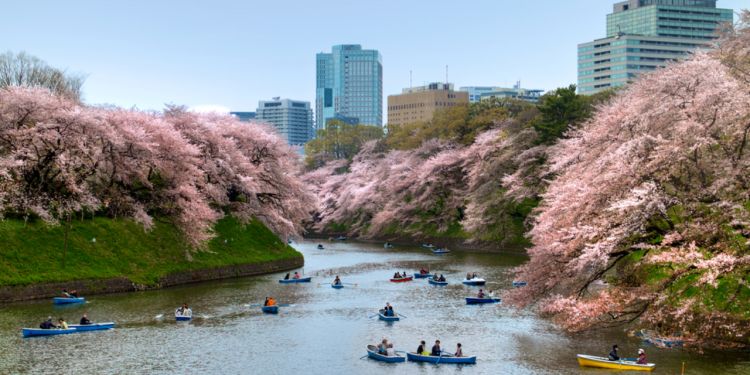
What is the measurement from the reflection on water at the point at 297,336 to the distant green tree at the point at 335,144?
311 ft

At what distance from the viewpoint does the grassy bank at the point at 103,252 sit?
49.9 m

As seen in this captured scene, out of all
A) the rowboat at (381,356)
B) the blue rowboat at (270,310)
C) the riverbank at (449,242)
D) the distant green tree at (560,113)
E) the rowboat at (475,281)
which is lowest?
the rowboat at (381,356)

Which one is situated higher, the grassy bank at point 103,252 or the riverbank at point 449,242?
the grassy bank at point 103,252

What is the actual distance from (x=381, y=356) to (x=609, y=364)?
Result: 9.51 m

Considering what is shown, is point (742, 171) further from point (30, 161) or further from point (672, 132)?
point (30, 161)

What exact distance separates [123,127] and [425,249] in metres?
47.5

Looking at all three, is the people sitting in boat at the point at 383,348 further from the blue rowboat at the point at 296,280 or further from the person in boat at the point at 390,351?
the blue rowboat at the point at 296,280

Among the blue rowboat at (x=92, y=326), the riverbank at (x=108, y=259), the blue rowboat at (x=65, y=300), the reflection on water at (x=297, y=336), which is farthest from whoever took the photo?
the riverbank at (x=108, y=259)

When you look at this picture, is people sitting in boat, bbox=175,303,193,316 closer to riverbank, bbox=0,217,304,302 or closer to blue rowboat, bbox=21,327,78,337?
blue rowboat, bbox=21,327,78,337

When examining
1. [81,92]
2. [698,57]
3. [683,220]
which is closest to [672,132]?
[683,220]

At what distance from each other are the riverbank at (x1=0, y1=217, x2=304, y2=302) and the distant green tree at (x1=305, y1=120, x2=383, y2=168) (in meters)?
82.7

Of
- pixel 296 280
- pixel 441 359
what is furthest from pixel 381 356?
pixel 296 280

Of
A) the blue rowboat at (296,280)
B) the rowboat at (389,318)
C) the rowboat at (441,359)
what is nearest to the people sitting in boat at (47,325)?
the rowboat at (389,318)

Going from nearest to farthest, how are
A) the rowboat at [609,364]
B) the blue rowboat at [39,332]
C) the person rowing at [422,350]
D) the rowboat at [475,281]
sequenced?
1. the rowboat at [609,364]
2. the person rowing at [422,350]
3. the blue rowboat at [39,332]
4. the rowboat at [475,281]
